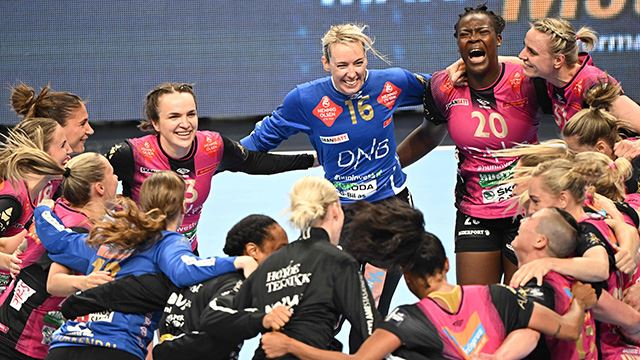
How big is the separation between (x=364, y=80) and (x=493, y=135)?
928mm

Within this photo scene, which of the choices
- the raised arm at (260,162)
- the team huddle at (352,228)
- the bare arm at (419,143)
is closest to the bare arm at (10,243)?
the team huddle at (352,228)

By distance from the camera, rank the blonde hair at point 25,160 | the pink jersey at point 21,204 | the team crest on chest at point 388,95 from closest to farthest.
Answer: the blonde hair at point 25,160, the pink jersey at point 21,204, the team crest on chest at point 388,95

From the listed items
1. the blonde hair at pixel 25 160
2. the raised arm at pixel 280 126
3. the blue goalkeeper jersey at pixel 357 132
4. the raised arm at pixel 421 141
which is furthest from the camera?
the raised arm at pixel 421 141

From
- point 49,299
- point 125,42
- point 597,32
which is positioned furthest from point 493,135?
point 125,42

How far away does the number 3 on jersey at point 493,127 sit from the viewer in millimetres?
7363

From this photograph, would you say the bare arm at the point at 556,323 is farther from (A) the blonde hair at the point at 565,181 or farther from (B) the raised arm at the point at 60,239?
(B) the raised arm at the point at 60,239

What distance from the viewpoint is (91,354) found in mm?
5734

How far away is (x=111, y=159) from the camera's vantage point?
7.26m

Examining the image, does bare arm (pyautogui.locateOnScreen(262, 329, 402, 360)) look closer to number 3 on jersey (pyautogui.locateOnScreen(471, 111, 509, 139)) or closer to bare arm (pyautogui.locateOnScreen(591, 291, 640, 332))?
bare arm (pyautogui.locateOnScreen(591, 291, 640, 332))

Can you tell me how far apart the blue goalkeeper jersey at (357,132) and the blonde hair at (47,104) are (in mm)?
1482

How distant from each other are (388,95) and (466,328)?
2.95 meters

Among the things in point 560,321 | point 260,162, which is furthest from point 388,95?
point 560,321

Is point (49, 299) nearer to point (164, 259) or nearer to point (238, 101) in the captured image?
point (164, 259)

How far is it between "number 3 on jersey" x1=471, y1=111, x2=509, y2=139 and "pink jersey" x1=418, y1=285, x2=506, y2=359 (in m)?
2.50
